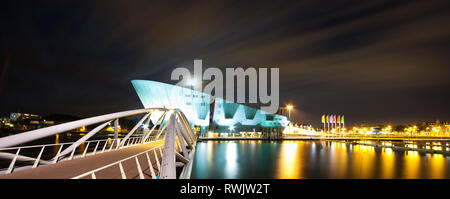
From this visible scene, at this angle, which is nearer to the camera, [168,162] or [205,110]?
[168,162]

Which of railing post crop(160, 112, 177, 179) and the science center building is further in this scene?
the science center building

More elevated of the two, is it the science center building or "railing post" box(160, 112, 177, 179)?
the science center building

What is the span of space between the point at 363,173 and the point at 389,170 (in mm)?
2465

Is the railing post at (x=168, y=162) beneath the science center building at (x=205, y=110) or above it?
beneath

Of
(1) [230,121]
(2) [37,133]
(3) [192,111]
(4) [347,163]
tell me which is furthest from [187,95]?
(2) [37,133]

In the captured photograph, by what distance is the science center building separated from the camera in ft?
160

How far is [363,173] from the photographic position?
63.8 feet

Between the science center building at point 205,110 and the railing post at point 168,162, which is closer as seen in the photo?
the railing post at point 168,162

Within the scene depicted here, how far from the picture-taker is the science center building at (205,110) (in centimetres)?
4862

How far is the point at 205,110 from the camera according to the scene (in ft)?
189

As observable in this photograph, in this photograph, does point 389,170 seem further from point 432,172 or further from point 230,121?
point 230,121

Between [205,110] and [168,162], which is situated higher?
[205,110]
